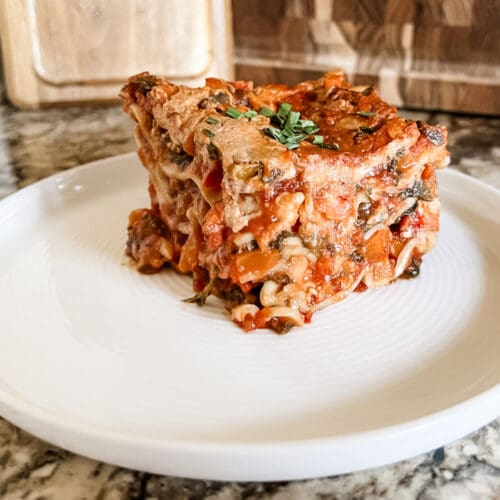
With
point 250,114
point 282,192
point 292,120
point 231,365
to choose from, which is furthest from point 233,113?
point 231,365

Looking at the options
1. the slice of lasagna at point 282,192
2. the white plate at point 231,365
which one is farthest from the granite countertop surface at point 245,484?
the slice of lasagna at point 282,192

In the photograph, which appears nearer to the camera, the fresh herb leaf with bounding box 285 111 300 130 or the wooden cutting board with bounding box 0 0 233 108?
the fresh herb leaf with bounding box 285 111 300 130

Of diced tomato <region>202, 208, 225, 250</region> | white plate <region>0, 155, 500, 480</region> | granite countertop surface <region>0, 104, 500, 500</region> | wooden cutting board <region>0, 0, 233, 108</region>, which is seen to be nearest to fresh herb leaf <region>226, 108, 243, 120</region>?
diced tomato <region>202, 208, 225, 250</region>

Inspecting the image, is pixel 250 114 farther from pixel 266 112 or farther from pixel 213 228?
pixel 213 228

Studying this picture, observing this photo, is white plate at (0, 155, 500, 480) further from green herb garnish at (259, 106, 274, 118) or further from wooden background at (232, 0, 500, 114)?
wooden background at (232, 0, 500, 114)

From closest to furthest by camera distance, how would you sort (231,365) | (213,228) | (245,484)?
1. (245,484)
2. (231,365)
3. (213,228)
